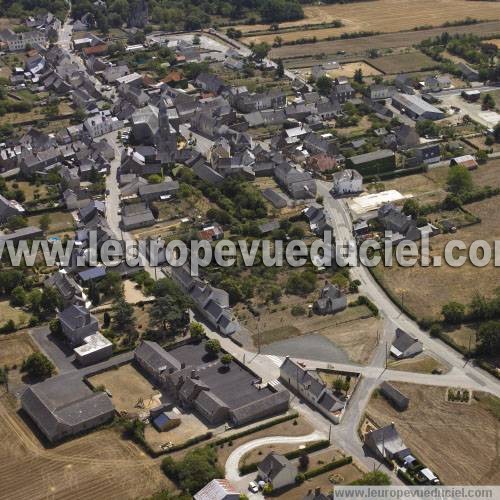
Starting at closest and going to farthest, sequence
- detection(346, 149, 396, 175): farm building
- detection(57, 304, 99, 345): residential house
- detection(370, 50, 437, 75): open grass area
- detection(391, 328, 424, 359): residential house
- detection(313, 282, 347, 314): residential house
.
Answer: detection(391, 328, 424, 359): residential house → detection(57, 304, 99, 345): residential house → detection(313, 282, 347, 314): residential house → detection(346, 149, 396, 175): farm building → detection(370, 50, 437, 75): open grass area

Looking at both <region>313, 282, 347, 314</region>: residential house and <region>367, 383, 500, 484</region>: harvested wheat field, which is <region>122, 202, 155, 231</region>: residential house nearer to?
<region>313, 282, 347, 314</region>: residential house

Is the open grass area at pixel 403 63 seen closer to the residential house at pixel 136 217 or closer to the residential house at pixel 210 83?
the residential house at pixel 210 83

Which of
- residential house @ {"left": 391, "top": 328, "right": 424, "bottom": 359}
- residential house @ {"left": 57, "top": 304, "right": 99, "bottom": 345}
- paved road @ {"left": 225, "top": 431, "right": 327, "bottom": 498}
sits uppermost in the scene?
residential house @ {"left": 57, "top": 304, "right": 99, "bottom": 345}

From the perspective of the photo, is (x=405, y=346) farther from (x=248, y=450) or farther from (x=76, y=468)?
(x=76, y=468)

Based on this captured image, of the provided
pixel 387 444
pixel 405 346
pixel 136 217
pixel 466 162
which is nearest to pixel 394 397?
pixel 387 444

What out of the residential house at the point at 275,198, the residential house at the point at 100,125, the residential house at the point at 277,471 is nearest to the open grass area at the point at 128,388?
the residential house at the point at 277,471

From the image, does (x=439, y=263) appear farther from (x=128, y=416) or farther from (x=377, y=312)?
(x=128, y=416)

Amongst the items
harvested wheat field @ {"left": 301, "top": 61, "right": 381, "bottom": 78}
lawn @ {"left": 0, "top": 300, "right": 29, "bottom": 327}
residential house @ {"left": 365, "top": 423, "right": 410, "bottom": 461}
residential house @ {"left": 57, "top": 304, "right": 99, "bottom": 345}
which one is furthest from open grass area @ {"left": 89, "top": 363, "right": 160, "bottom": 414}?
harvested wheat field @ {"left": 301, "top": 61, "right": 381, "bottom": 78}
